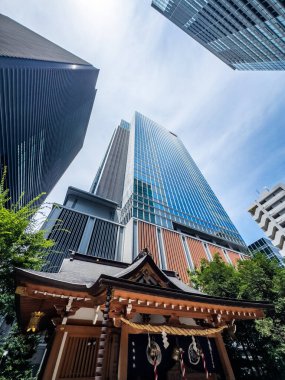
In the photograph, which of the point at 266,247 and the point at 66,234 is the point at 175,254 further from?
the point at 266,247

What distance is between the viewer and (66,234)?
26547 millimetres

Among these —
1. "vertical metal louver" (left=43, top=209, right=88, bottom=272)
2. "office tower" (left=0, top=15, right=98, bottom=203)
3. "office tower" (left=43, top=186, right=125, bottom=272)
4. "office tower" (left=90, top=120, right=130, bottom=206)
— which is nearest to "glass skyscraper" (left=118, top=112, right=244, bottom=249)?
"office tower" (left=43, top=186, right=125, bottom=272)

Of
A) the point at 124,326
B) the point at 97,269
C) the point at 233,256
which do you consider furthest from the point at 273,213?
the point at 124,326

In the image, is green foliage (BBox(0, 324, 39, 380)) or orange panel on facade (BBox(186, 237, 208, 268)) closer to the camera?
green foliage (BBox(0, 324, 39, 380))

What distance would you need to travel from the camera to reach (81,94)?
60562 mm

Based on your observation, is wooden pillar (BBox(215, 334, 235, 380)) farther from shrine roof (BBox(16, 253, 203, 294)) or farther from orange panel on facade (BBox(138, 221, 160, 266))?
orange panel on facade (BBox(138, 221, 160, 266))

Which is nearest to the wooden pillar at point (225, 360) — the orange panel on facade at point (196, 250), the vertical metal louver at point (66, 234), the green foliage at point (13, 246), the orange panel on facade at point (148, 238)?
the green foliage at point (13, 246)

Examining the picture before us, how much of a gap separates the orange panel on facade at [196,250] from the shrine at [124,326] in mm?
27963

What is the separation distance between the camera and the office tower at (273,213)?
43594mm

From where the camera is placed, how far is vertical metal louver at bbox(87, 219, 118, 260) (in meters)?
28.3

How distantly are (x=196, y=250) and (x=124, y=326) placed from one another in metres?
32.6

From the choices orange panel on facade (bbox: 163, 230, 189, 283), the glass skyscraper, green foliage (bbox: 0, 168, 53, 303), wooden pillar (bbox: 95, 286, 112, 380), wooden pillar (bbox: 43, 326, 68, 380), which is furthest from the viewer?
the glass skyscraper

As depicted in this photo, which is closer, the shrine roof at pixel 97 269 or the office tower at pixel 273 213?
the shrine roof at pixel 97 269

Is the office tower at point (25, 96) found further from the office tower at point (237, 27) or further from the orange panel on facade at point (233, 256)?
the orange panel on facade at point (233, 256)
